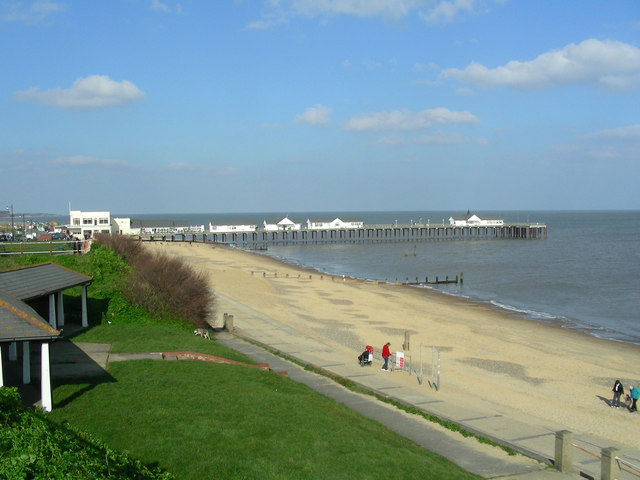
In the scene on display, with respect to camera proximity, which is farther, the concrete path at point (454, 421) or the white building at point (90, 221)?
the white building at point (90, 221)

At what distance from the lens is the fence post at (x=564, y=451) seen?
11.3m

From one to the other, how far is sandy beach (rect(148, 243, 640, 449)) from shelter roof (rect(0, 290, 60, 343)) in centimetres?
1145

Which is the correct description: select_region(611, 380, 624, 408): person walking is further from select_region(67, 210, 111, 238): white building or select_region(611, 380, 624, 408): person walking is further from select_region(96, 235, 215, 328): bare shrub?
select_region(67, 210, 111, 238): white building

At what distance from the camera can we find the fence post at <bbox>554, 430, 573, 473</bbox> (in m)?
11.3

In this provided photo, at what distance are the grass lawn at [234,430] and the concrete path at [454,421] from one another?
3.11 feet

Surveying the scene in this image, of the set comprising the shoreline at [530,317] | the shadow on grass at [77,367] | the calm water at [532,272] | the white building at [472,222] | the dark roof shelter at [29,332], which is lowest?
the shoreline at [530,317]

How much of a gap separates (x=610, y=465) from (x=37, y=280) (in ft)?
51.6

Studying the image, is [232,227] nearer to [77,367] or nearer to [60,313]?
[60,313]

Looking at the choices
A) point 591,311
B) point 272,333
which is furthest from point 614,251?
point 272,333

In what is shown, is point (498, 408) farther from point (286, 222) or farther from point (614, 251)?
point (286, 222)

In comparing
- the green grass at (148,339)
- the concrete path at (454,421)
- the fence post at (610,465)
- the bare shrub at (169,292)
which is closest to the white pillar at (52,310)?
the green grass at (148,339)

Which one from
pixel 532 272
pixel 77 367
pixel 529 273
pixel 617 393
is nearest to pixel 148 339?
pixel 77 367

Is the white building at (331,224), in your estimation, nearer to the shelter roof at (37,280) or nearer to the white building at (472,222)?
the white building at (472,222)

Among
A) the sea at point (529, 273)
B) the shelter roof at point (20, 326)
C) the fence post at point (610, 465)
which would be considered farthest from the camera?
the sea at point (529, 273)
